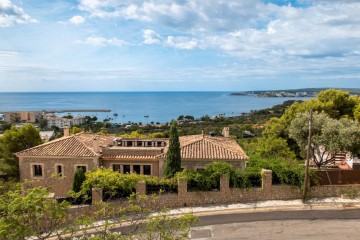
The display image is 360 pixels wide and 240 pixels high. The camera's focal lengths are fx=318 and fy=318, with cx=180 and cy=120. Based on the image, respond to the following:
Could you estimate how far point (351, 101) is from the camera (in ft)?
121

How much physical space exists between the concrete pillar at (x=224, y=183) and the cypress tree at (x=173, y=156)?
10.3 feet

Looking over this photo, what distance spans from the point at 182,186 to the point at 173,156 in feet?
7.24

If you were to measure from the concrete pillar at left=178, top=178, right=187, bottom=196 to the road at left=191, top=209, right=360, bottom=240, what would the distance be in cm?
253

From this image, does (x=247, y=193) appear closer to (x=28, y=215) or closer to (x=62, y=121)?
(x=28, y=215)

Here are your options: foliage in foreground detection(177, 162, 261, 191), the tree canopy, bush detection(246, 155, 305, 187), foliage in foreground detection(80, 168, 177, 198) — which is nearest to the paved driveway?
foliage in foreground detection(177, 162, 261, 191)

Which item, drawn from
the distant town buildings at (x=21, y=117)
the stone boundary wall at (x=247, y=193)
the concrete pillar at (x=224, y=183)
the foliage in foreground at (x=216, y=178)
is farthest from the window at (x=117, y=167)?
the distant town buildings at (x=21, y=117)

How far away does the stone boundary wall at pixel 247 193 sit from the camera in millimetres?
20641

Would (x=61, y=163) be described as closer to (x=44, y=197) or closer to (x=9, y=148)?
(x=9, y=148)

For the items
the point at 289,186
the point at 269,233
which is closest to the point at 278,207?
the point at 289,186

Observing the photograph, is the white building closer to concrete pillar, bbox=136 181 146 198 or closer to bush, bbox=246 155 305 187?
concrete pillar, bbox=136 181 146 198

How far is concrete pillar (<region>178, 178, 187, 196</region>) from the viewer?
2053 centimetres

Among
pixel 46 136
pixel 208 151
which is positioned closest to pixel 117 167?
pixel 208 151

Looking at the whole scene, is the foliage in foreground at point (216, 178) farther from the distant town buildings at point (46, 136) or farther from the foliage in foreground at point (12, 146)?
the distant town buildings at point (46, 136)

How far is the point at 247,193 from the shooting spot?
68.5 ft
